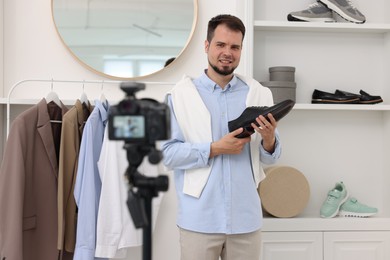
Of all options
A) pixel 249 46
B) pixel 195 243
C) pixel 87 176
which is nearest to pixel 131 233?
pixel 87 176

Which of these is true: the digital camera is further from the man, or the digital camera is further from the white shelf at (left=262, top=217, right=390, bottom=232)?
the white shelf at (left=262, top=217, right=390, bottom=232)

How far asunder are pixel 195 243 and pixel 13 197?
0.79 meters

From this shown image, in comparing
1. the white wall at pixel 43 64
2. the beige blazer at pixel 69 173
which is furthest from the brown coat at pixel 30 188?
the white wall at pixel 43 64

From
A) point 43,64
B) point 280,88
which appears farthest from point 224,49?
point 43,64

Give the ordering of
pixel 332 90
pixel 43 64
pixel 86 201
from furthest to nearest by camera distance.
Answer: pixel 332 90 < pixel 43 64 < pixel 86 201

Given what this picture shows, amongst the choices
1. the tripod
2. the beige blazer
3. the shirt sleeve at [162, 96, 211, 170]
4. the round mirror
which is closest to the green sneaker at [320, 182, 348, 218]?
the shirt sleeve at [162, 96, 211, 170]

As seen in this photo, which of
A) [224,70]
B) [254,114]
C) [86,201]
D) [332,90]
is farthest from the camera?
[332,90]

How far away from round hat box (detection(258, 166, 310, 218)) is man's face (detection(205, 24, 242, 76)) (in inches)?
29.2

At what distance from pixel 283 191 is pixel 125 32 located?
114cm

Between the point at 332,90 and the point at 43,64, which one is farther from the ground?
the point at 43,64

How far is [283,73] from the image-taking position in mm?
2422

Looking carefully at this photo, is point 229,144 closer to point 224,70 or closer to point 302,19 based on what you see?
point 224,70

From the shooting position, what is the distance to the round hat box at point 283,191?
2.35 meters

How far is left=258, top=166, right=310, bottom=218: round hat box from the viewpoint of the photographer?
7.72ft
